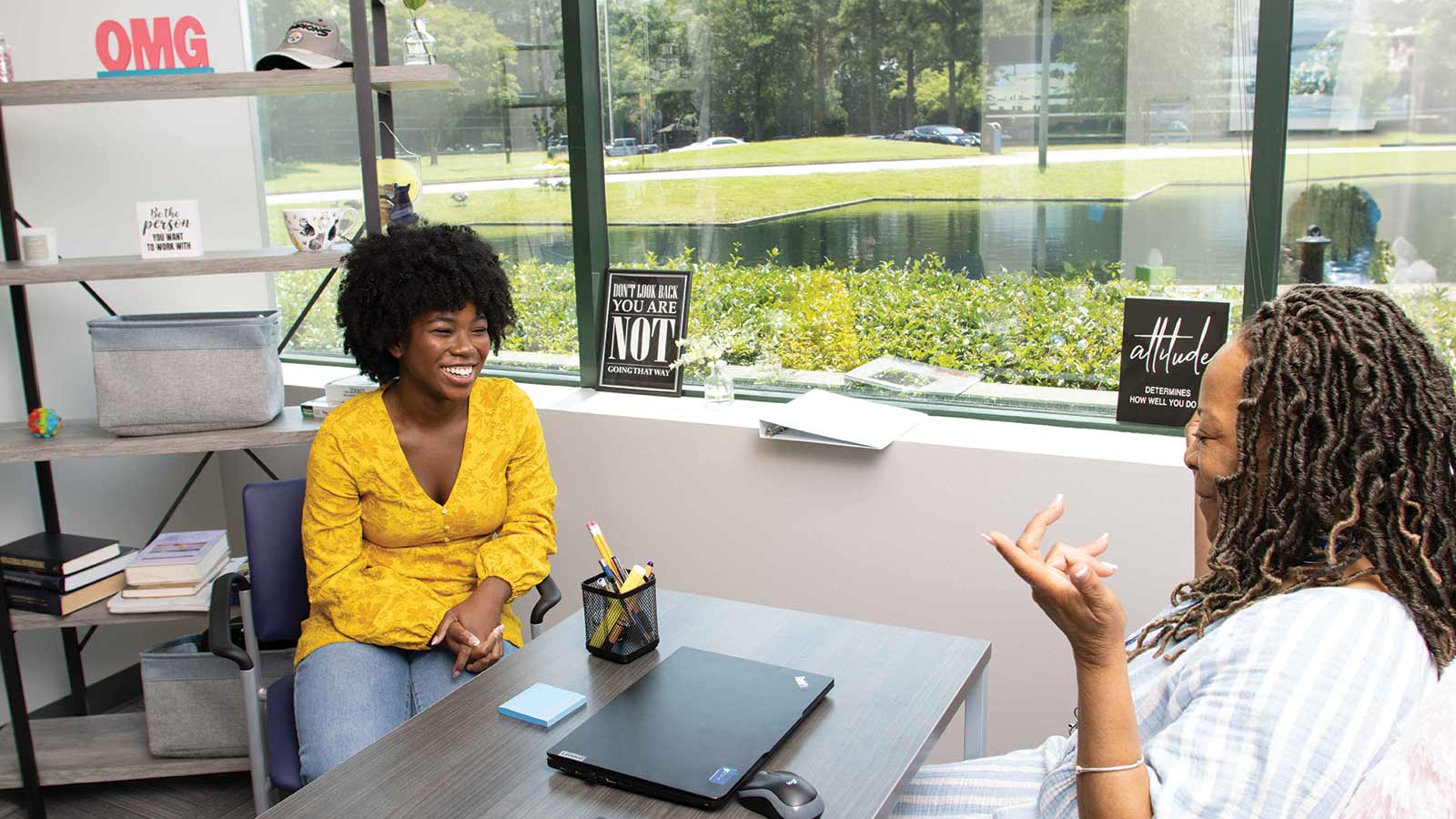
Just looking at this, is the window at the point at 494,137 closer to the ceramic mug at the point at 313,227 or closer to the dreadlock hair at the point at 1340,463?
the ceramic mug at the point at 313,227

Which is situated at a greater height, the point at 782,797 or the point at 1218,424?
the point at 1218,424

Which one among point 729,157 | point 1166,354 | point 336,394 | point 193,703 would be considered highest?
point 729,157

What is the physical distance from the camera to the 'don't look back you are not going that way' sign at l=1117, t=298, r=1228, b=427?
240 centimetres

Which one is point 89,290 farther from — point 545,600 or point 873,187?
point 873,187

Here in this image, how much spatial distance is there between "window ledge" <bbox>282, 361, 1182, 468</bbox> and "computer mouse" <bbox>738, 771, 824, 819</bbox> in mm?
1291

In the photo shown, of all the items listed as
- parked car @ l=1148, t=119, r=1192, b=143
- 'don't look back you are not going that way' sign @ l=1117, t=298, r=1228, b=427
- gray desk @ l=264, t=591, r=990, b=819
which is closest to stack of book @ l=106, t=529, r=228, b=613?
gray desk @ l=264, t=591, r=990, b=819

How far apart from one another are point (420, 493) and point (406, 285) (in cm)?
44

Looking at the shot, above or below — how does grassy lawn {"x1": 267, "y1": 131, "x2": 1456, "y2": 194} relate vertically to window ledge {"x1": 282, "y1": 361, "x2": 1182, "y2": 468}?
above

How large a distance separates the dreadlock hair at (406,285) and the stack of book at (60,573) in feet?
3.04

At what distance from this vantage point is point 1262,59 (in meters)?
2.34

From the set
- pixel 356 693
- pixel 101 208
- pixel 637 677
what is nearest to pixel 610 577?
pixel 637 677

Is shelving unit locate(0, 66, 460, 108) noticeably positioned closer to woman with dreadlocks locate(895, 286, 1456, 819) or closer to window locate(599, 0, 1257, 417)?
window locate(599, 0, 1257, 417)

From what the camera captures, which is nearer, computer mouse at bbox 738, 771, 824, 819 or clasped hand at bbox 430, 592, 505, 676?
computer mouse at bbox 738, 771, 824, 819

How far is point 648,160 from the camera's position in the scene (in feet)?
10.3
